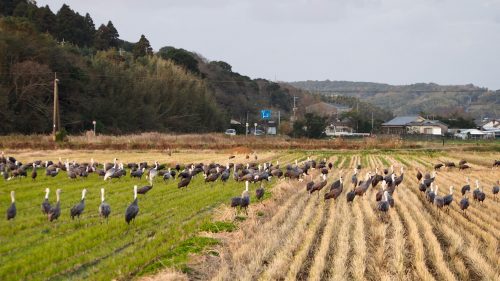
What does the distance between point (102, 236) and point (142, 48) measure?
77.9 metres

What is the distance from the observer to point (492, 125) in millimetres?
120375

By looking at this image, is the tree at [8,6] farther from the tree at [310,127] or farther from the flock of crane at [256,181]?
the flock of crane at [256,181]

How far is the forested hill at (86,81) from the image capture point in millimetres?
51344

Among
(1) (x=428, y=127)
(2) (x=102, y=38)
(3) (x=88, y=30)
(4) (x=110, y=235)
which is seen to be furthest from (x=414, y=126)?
(4) (x=110, y=235)


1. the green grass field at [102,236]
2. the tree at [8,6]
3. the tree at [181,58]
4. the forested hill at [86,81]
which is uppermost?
the tree at [8,6]

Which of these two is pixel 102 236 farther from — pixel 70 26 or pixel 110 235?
pixel 70 26

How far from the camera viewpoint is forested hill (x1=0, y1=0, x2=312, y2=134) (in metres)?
51.3

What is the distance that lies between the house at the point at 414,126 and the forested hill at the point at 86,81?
3116 centimetres

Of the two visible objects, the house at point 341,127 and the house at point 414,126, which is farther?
the house at point 341,127

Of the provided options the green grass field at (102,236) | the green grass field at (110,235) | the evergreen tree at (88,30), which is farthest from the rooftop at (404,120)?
the green grass field at (102,236)

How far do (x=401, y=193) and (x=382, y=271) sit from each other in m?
9.97

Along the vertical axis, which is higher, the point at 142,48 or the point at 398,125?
the point at 142,48

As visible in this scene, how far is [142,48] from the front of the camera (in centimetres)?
8550

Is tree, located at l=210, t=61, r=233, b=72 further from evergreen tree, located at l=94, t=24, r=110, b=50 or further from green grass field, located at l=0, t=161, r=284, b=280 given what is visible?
green grass field, located at l=0, t=161, r=284, b=280
